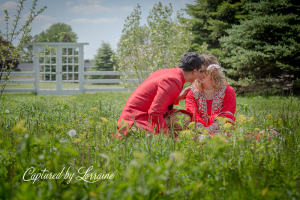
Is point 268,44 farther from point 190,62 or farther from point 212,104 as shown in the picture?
point 190,62

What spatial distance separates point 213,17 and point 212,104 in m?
10.7

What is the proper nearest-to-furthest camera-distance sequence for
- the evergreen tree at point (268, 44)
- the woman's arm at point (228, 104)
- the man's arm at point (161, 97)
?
the man's arm at point (161, 97) → the woman's arm at point (228, 104) → the evergreen tree at point (268, 44)

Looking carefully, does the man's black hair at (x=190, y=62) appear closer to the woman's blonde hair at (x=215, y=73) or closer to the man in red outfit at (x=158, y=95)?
the man in red outfit at (x=158, y=95)

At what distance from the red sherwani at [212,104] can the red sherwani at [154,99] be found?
0.87 m

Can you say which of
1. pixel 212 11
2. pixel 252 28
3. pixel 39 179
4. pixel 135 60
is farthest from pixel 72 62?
pixel 39 179

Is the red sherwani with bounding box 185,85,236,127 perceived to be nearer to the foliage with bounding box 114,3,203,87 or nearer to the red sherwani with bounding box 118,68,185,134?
the red sherwani with bounding box 118,68,185,134

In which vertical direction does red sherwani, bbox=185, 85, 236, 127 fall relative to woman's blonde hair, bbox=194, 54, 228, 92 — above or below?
below

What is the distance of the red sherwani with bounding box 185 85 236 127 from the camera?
11.5 feet

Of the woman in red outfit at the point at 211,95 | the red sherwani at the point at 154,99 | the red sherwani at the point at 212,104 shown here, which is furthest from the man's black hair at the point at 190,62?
the red sherwani at the point at 212,104

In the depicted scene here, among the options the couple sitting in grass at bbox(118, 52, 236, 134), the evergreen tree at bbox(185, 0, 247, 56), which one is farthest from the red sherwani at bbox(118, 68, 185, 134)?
the evergreen tree at bbox(185, 0, 247, 56)

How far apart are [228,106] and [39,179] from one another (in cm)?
293

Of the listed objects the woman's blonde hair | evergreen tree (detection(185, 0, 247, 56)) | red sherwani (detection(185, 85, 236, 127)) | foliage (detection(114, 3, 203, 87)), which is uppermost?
evergreen tree (detection(185, 0, 247, 56))

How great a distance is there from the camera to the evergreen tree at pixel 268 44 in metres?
9.31

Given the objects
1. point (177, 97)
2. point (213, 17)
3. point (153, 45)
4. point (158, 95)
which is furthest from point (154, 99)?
point (213, 17)
